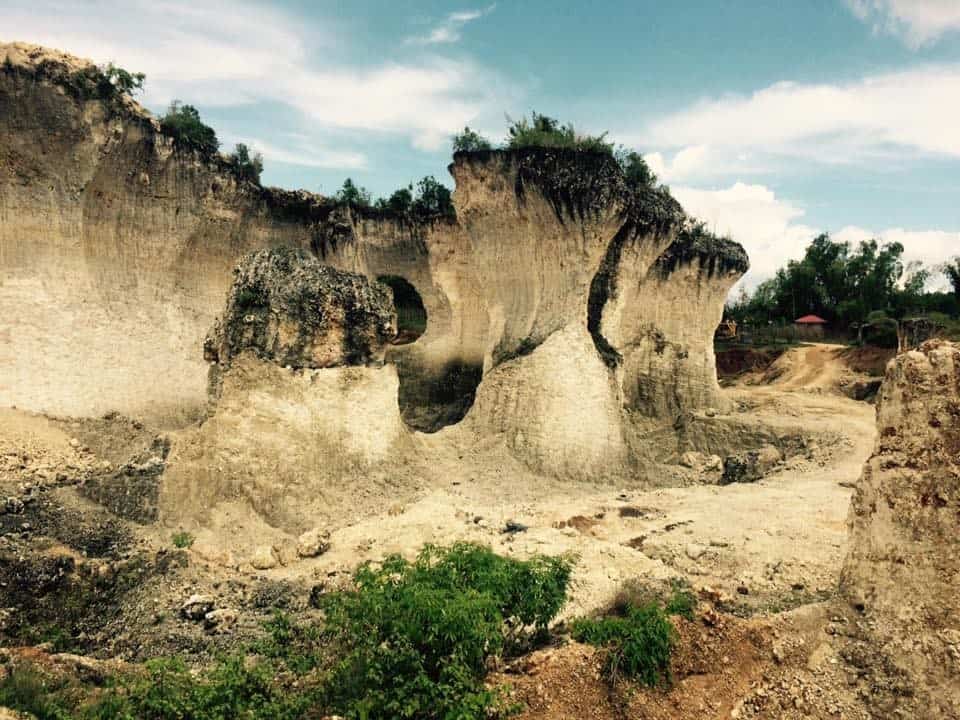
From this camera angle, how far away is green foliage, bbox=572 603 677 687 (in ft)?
18.0

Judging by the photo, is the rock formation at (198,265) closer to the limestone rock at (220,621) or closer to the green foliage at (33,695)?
the limestone rock at (220,621)

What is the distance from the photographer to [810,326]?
126 feet

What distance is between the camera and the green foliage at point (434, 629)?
535 centimetres

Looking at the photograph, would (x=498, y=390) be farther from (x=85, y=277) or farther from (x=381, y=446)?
(x=85, y=277)

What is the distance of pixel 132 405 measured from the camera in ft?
49.1

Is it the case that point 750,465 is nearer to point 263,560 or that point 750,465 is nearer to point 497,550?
point 497,550

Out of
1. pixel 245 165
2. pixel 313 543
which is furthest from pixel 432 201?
pixel 313 543

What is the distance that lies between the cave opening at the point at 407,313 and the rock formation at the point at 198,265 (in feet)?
25.7

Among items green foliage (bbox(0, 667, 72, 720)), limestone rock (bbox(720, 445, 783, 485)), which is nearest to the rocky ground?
limestone rock (bbox(720, 445, 783, 485))

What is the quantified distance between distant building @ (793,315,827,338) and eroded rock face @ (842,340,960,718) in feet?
110

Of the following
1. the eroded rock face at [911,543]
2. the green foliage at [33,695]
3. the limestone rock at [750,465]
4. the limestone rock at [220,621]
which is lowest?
the limestone rock at [220,621]

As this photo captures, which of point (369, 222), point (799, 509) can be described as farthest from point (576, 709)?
point (369, 222)

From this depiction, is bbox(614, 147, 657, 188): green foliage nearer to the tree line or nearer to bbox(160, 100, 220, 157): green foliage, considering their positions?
bbox(160, 100, 220, 157): green foliage

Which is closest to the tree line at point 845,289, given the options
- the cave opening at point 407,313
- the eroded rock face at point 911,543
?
the cave opening at point 407,313
